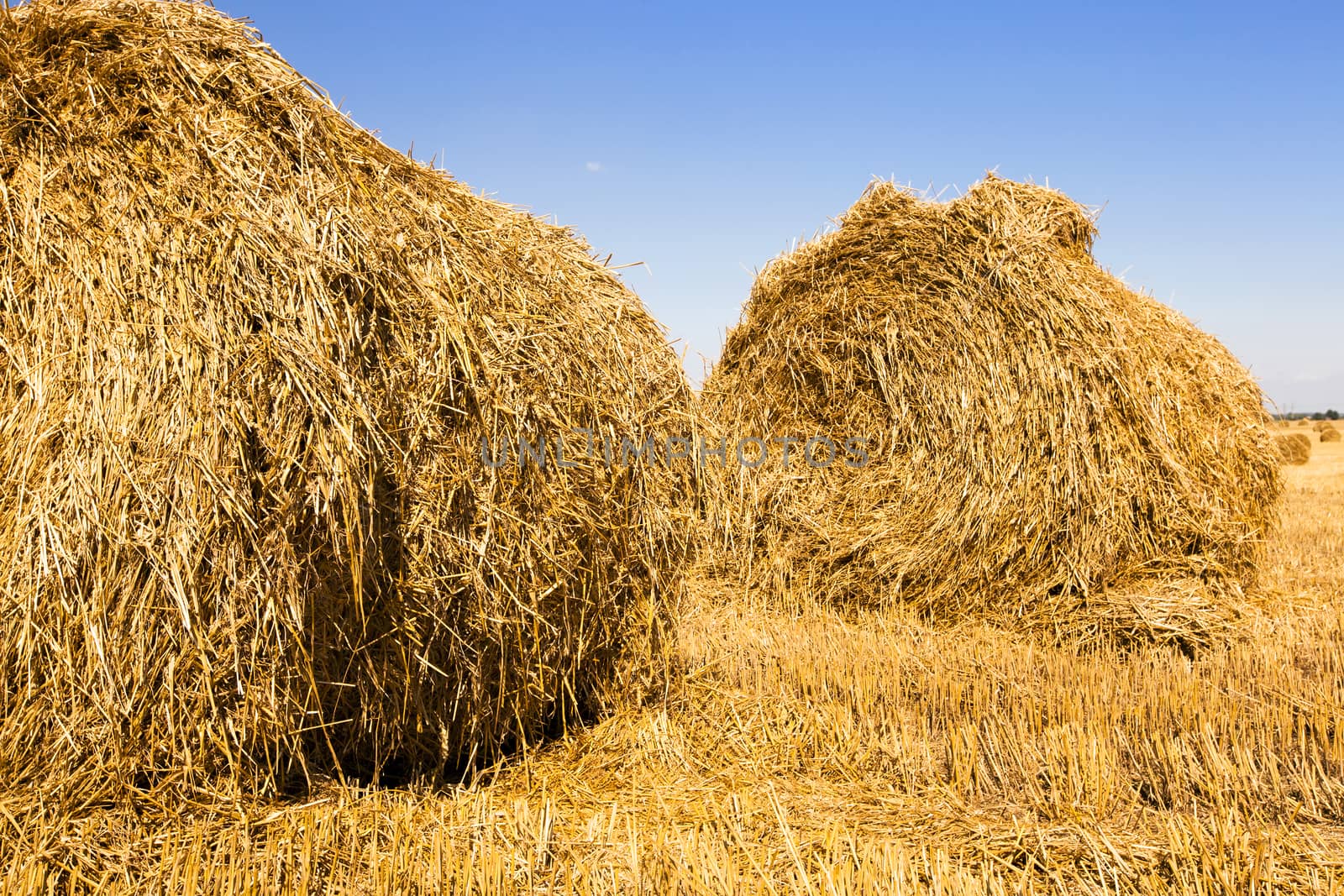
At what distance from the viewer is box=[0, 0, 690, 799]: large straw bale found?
2.62 meters

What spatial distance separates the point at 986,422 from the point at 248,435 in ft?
13.2

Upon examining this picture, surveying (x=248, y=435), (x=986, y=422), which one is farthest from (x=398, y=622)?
(x=986, y=422)

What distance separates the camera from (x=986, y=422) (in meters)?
5.49

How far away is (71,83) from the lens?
299cm

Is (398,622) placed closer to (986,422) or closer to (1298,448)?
(986,422)

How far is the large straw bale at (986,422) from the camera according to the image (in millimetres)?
5117

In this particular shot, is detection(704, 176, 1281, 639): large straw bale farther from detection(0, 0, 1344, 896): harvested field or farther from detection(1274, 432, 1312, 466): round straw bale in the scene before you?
detection(1274, 432, 1312, 466): round straw bale

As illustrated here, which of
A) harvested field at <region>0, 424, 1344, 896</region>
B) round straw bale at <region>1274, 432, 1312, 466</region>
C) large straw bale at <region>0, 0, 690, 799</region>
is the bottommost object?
harvested field at <region>0, 424, 1344, 896</region>

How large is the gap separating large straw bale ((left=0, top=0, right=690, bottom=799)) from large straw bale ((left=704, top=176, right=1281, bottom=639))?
1.70 m

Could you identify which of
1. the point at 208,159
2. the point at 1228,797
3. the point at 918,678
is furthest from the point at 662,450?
the point at 1228,797

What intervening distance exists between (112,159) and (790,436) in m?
4.39

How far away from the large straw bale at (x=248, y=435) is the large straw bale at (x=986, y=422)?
1698 millimetres

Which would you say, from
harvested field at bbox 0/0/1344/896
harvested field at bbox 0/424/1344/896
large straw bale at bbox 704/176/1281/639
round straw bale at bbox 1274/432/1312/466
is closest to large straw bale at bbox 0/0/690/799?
harvested field at bbox 0/0/1344/896

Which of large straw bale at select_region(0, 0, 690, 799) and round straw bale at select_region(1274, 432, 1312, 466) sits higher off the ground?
round straw bale at select_region(1274, 432, 1312, 466)
